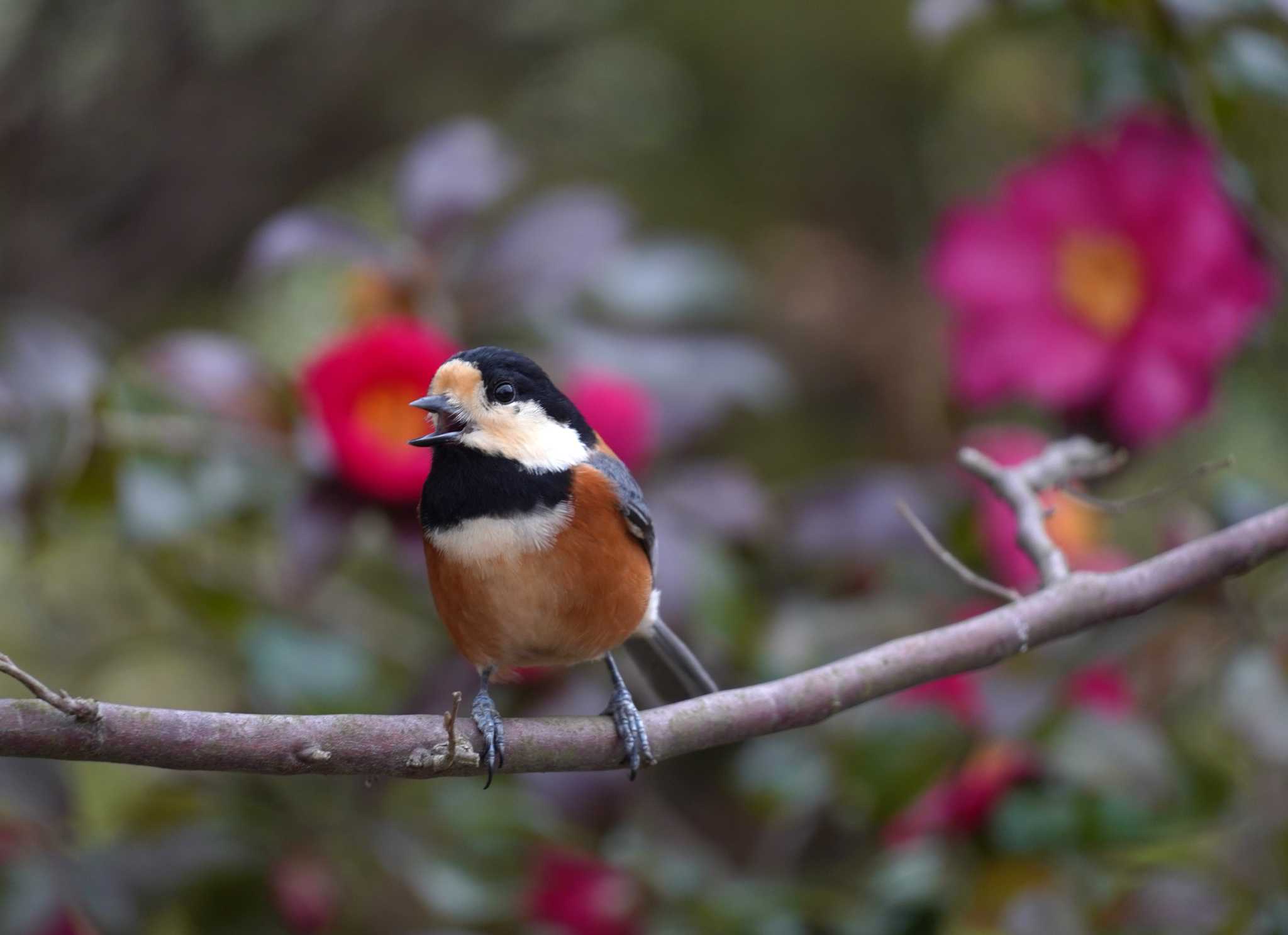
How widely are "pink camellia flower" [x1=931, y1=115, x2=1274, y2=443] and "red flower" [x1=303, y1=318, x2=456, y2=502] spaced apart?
0.90 metres

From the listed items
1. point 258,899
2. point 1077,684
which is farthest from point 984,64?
point 258,899

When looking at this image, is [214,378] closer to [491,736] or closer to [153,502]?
[153,502]

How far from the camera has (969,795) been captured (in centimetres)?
219

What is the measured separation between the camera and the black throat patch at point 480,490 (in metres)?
1.64

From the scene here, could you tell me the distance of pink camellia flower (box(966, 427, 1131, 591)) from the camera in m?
2.26

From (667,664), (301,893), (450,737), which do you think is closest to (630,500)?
(667,664)

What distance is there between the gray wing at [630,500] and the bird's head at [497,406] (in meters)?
0.07

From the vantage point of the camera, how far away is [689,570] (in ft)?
7.13

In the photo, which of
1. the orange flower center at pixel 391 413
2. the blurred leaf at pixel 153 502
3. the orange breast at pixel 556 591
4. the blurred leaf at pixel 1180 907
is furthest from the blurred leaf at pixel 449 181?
the blurred leaf at pixel 1180 907

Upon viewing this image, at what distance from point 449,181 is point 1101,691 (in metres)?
1.35

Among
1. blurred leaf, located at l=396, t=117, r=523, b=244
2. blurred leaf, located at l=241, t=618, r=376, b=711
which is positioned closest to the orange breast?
blurred leaf, located at l=241, t=618, r=376, b=711

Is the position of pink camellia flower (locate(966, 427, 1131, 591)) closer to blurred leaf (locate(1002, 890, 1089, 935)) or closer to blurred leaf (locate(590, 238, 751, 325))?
blurred leaf (locate(1002, 890, 1089, 935))

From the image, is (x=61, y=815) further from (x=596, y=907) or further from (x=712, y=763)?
(x=712, y=763)

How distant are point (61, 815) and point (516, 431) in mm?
942
